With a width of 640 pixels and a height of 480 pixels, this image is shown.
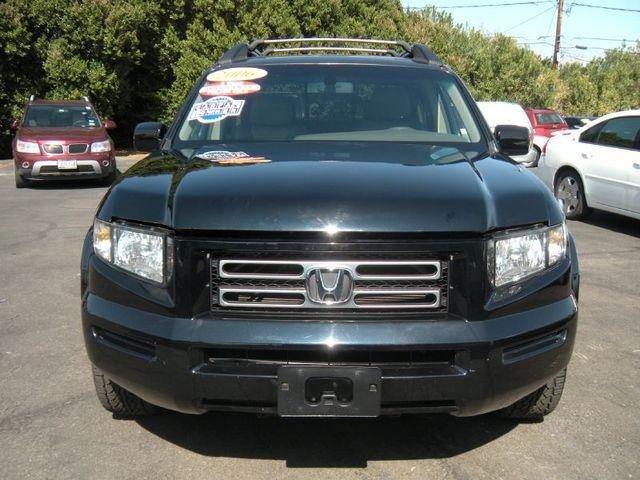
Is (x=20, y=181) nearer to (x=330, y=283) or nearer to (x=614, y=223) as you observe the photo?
(x=614, y=223)

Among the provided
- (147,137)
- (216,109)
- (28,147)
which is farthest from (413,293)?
(28,147)

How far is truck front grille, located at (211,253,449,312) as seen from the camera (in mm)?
2535

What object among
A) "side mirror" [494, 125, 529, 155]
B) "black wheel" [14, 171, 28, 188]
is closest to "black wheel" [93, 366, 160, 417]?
"side mirror" [494, 125, 529, 155]

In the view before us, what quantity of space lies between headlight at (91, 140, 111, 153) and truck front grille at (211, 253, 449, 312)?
11.3 m

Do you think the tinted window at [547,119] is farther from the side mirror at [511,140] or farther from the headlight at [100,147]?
the side mirror at [511,140]

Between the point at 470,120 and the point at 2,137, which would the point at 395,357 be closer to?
the point at 470,120

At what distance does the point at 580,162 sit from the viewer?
9.31 m

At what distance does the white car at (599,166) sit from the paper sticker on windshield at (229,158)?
6.48 m

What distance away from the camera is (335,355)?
250 centimetres

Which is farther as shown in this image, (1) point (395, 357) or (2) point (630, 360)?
(2) point (630, 360)

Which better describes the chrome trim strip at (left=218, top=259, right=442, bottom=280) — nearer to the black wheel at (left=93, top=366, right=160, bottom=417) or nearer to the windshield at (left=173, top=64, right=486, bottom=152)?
the black wheel at (left=93, top=366, right=160, bottom=417)

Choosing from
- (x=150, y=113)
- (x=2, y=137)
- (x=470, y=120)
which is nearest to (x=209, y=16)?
(x=150, y=113)

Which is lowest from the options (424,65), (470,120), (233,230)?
(233,230)

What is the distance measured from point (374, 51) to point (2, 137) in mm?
18186
